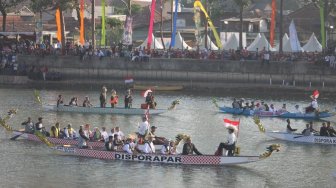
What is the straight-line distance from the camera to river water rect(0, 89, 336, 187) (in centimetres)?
4259

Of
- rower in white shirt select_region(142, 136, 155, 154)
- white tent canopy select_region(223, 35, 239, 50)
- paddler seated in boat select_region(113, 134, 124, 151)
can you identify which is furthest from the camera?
white tent canopy select_region(223, 35, 239, 50)

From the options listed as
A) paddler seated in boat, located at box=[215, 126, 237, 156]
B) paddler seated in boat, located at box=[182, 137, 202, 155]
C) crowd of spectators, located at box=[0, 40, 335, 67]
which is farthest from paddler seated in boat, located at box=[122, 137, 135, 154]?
crowd of spectators, located at box=[0, 40, 335, 67]

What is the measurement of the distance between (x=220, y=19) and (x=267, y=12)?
32.5ft

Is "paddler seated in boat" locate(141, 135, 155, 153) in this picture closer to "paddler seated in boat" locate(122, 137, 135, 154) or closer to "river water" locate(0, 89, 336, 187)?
"paddler seated in boat" locate(122, 137, 135, 154)

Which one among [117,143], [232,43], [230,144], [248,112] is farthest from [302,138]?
[232,43]

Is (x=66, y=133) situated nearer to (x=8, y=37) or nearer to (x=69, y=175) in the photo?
(x=69, y=175)

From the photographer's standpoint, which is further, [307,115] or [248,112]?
[248,112]

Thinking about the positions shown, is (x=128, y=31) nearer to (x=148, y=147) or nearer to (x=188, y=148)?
(x=148, y=147)

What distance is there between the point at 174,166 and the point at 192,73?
39.2 metres

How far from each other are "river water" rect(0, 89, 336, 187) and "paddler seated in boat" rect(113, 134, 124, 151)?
1.09 meters

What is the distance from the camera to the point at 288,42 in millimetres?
90812

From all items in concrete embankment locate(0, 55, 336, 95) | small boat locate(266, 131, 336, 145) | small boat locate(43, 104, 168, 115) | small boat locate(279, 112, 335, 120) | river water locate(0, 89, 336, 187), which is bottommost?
river water locate(0, 89, 336, 187)

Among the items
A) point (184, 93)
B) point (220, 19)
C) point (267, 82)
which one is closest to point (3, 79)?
point (184, 93)

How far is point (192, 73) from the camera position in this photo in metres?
84.0
